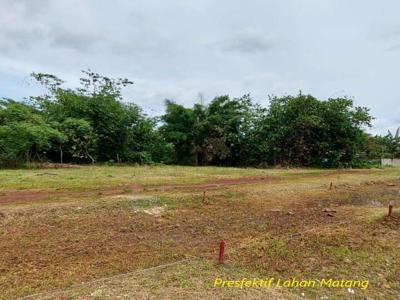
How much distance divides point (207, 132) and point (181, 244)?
2058 cm

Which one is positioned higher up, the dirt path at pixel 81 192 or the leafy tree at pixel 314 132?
the leafy tree at pixel 314 132

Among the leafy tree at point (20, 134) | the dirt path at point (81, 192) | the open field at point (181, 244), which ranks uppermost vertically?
the leafy tree at point (20, 134)

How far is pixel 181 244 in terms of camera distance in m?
4.91

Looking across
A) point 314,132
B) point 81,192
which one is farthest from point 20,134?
point 314,132

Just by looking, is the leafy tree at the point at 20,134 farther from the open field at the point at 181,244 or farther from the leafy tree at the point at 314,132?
the leafy tree at the point at 314,132

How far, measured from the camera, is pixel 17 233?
5082 millimetres

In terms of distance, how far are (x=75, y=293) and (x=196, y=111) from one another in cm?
2284

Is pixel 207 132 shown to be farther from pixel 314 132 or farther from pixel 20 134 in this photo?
pixel 20 134

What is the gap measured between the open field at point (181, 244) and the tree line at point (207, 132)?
38.1 feet

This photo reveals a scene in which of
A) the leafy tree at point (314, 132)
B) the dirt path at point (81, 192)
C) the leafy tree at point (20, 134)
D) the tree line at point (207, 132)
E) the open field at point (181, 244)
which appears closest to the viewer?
the open field at point (181, 244)

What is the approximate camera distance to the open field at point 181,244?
3527mm

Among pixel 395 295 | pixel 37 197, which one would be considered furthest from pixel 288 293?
pixel 37 197

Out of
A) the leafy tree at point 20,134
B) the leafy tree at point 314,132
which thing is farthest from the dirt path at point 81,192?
the leafy tree at point 314,132

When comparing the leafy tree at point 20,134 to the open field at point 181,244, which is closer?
the open field at point 181,244
